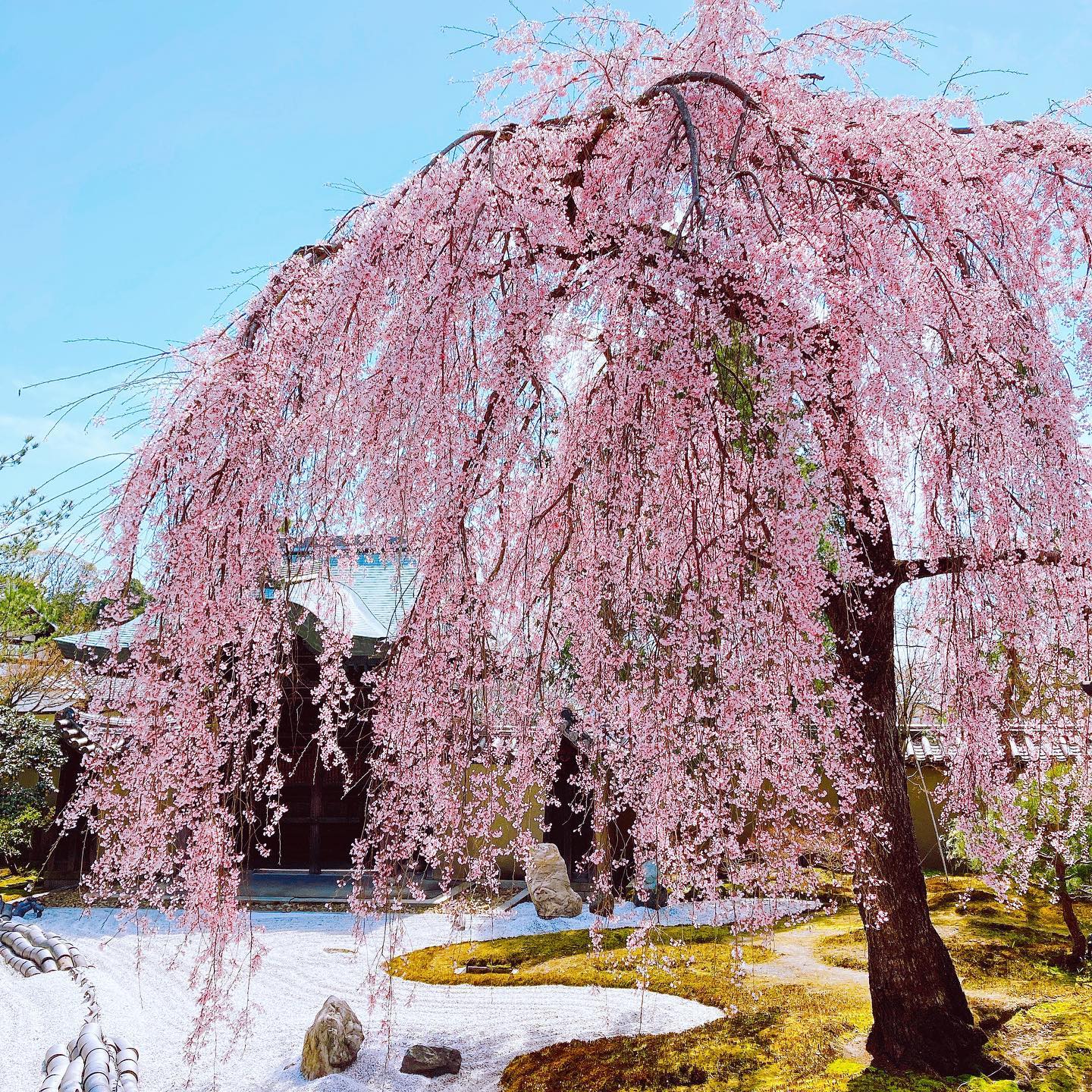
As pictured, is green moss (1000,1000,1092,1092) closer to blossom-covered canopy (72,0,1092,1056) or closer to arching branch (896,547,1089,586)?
blossom-covered canopy (72,0,1092,1056)

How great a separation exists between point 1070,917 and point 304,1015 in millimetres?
6333

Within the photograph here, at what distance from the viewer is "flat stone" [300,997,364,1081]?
18.8 ft

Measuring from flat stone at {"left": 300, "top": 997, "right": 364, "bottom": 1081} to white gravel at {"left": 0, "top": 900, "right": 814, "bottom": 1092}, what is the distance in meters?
0.10

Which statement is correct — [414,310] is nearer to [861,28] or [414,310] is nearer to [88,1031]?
[861,28]

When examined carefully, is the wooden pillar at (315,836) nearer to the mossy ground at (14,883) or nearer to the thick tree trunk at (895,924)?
the mossy ground at (14,883)

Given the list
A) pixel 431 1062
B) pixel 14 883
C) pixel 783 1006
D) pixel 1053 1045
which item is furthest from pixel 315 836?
pixel 1053 1045

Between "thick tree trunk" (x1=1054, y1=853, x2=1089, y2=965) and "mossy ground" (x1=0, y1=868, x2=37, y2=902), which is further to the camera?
"mossy ground" (x1=0, y1=868, x2=37, y2=902)

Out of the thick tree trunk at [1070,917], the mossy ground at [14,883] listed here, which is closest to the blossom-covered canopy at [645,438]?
the thick tree trunk at [1070,917]

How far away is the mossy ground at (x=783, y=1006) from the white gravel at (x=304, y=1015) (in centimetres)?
30

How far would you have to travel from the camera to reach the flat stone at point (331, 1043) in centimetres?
572

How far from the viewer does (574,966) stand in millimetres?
7859

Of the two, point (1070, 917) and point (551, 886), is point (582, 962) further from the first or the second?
point (1070, 917)

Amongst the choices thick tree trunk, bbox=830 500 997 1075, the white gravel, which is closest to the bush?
the white gravel

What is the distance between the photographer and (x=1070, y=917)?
7.11m
